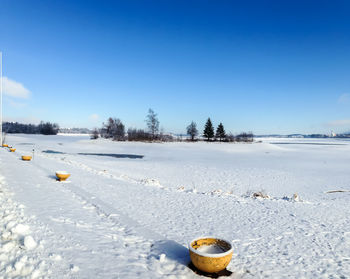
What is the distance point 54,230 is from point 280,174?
15974 millimetres

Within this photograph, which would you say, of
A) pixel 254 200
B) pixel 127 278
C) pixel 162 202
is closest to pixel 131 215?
pixel 162 202

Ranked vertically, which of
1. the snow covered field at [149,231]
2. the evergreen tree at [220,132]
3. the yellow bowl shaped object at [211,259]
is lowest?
the snow covered field at [149,231]

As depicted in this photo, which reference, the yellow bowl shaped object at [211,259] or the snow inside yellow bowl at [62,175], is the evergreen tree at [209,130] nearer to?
the snow inside yellow bowl at [62,175]

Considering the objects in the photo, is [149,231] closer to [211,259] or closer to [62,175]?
[211,259]

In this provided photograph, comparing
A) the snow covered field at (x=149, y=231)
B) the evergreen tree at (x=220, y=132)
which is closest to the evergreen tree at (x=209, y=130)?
the evergreen tree at (x=220, y=132)

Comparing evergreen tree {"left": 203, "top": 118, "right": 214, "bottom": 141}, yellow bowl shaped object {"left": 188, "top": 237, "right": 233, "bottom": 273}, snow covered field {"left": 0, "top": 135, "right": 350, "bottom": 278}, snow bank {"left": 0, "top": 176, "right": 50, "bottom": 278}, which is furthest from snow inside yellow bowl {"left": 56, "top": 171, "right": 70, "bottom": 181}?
evergreen tree {"left": 203, "top": 118, "right": 214, "bottom": 141}

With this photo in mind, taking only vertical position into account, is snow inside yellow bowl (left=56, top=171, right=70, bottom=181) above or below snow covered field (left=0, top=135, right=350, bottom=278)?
above

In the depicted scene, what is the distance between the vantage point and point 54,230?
4414mm

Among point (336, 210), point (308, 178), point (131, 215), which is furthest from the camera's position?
point (308, 178)

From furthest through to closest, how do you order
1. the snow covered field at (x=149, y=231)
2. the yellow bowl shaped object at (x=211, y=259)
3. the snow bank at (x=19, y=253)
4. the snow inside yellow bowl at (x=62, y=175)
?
the snow inside yellow bowl at (x=62, y=175)
the snow covered field at (x=149, y=231)
the yellow bowl shaped object at (x=211, y=259)
the snow bank at (x=19, y=253)

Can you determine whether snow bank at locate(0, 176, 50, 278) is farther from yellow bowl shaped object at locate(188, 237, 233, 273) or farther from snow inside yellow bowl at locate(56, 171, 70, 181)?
snow inside yellow bowl at locate(56, 171, 70, 181)

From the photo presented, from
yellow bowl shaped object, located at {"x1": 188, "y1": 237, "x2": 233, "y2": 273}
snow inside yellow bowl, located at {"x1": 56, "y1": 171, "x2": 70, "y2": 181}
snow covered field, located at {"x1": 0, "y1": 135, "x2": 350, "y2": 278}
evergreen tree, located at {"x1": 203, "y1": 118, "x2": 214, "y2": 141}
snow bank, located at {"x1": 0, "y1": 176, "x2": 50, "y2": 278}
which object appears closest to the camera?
snow bank, located at {"x1": 0, "y1": 176, "x2": 50, "y2": 278}

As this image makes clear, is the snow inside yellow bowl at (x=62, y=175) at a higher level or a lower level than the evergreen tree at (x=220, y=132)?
lower

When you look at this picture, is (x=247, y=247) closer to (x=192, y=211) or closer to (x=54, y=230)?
(x=192, y=211)
